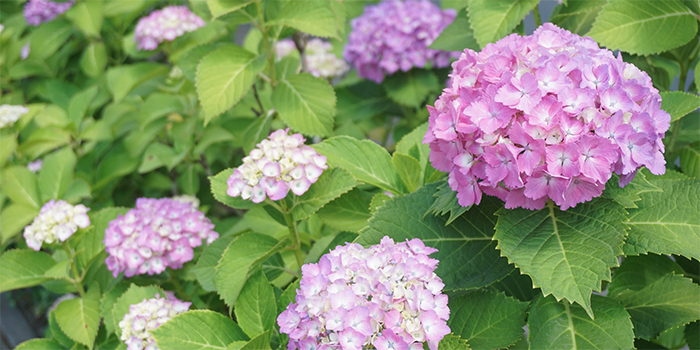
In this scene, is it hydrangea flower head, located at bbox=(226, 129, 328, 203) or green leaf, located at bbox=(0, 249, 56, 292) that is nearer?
hydrangea flower head, located at bbox=(226, 129, 328, 203)

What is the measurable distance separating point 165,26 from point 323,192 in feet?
4.49

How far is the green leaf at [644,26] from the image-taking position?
132cm

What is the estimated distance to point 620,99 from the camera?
2.86 ft

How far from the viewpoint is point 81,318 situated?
1499 mm

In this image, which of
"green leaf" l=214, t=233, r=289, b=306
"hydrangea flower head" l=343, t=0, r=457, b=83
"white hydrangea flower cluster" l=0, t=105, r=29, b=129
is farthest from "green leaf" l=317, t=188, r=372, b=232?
"white hydrangea flower cluster" l=0, t=105, r=29, b=129

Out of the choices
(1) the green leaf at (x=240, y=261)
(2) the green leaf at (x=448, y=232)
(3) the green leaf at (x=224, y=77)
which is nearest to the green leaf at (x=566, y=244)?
(2) the green leaf at (x=448, y=232)

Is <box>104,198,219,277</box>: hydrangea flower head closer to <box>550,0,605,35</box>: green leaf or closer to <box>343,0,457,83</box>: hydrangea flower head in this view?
<box>343,0,457,83</box>: hydrangea flower head

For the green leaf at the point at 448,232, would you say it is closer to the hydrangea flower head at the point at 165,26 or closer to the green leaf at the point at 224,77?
the green leaf at the point at 224,77

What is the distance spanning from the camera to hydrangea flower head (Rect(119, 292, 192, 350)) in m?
1.19

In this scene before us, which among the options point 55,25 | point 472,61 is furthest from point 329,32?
point 55,25

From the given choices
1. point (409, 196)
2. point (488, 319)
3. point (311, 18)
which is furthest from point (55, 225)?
point (488, 319)

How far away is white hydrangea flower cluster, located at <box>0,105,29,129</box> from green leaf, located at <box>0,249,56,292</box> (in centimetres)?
81

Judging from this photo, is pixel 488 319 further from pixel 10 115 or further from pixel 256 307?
pixel 10 115

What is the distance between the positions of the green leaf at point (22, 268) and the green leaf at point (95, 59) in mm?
1421
